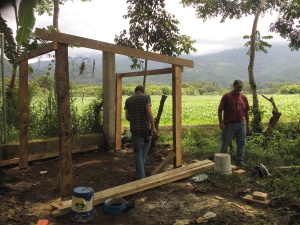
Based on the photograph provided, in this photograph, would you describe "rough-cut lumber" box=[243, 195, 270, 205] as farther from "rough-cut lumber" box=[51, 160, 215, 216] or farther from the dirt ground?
"rough-cut lumber" box=[51, 160, 215, 216]

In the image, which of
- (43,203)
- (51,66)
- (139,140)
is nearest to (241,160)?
(139,140)

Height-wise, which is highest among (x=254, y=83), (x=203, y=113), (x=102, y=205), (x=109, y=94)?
(x=254, y=83)

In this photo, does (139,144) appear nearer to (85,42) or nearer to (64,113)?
(64,113)

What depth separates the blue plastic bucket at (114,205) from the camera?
3.69 m

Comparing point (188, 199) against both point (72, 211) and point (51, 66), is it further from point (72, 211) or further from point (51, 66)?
point (51, 66)

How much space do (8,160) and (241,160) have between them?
5290mm

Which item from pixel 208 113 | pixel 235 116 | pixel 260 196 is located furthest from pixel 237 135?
pixel 208 113

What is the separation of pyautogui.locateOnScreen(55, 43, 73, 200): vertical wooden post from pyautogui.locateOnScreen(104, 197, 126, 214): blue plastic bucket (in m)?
0.63

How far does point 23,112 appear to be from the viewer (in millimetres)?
5590

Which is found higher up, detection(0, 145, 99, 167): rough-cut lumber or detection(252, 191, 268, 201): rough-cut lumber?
detection(0, 145, 99, 167): rough-cut lumber

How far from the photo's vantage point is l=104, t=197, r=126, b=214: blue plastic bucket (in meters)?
3.69

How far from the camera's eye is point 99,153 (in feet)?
23.8

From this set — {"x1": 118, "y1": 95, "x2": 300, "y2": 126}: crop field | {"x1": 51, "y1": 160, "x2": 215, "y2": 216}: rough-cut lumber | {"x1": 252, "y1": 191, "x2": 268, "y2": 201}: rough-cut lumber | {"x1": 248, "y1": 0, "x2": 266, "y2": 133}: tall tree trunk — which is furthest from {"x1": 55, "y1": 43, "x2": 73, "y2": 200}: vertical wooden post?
{"x1": 118, "y1": 95, "x2": 300, "y2": 126}: crop field

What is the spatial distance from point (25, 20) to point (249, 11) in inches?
356
